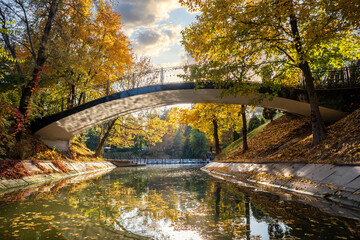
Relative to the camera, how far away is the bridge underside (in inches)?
593

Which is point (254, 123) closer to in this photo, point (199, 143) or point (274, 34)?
point (274, 34)

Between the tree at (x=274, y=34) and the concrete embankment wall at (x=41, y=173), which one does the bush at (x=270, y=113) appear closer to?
the tree at (x=274, y=34)

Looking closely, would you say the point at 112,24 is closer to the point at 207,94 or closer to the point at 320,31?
the point at 207,94

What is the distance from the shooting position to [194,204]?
561 centimetres

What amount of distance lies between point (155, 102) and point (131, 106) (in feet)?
6.38

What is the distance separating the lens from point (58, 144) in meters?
18.3

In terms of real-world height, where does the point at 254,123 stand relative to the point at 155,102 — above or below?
below

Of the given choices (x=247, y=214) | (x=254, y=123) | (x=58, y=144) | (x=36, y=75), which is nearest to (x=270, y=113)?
(x=254, y=123)

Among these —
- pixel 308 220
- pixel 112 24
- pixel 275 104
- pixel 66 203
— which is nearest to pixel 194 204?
pixel 308 220

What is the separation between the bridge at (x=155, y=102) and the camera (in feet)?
44.8

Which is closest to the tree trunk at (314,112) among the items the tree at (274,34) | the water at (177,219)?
the tree at (274,34)

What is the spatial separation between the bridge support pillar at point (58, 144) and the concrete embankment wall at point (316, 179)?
1469 centimetres

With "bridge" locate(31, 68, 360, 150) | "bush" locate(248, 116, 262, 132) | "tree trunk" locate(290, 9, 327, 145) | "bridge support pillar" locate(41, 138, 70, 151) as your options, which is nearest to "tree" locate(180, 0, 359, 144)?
"tree trunk" locate(290, 9, 327, 145)

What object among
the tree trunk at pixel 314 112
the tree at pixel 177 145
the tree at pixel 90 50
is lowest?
the tree at pixel 177 145
